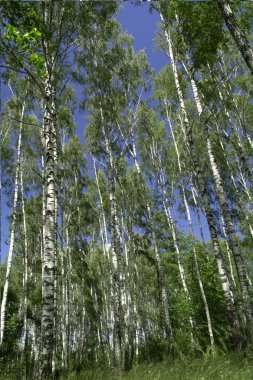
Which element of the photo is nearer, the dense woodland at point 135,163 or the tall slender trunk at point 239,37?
the tall slender trunk at point 239,37

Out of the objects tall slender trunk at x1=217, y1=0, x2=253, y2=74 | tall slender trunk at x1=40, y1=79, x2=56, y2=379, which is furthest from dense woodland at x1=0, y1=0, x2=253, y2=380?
tall slender trunk at x1=217, y1=0, x2=253, y2=74

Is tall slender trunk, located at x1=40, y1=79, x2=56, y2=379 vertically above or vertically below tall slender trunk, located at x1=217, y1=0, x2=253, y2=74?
below

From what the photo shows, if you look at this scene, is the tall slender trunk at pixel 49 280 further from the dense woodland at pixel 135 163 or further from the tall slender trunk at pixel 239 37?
the tall slender trunk at pixel 239 37

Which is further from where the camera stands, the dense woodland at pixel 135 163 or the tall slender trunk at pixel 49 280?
the dense woodland at pixel 135 163

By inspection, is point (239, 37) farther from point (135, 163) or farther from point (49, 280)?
point (135, 163)

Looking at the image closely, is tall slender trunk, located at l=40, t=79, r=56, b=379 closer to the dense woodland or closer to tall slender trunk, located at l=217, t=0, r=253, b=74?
the dense woodland

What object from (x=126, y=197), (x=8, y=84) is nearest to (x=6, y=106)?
(x=8, y=84)

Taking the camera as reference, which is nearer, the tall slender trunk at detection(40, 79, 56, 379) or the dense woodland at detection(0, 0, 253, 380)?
→ the tall slender trunk at detection(40, 79, 56, 379)

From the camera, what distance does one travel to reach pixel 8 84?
16672 millimetres

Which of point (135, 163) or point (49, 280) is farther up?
point (135, 163)

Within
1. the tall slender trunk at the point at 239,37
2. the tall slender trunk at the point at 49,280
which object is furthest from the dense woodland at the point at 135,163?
the tall slender trunk at the point at 239,37

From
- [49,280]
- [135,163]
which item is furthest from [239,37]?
[135,163]

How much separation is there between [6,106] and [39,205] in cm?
608

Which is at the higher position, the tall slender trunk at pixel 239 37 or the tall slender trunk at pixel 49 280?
the tall slender trunk at pixel 239 37
